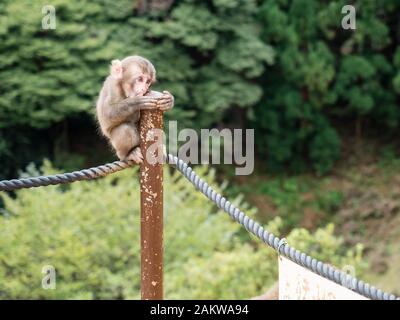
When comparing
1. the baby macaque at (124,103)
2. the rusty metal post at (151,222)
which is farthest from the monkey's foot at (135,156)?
the rusty metal post at (151,222)

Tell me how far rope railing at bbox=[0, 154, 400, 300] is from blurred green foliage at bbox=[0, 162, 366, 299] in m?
4.45

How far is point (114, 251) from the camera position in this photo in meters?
8.09

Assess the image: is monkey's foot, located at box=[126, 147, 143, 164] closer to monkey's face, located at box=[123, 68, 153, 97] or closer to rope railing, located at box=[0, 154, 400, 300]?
rope railing, located at box=[0, 154, 400, 300]

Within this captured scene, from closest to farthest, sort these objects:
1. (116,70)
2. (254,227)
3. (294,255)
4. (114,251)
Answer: (294,255) < (254,227) < (116,70) < (114,251)

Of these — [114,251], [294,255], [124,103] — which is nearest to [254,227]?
[294,255]

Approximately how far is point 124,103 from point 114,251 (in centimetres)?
494

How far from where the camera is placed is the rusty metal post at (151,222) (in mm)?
2855

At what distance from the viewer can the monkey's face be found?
137 inches

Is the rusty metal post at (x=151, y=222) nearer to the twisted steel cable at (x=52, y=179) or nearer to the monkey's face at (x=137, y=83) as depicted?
the twisted steel cable at (x=52, y=179)

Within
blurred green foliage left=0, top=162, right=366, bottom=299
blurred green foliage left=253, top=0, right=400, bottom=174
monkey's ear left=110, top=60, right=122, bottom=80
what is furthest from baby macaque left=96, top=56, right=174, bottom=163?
blurred green foliage left=253, top=0, right=400, bottom=174

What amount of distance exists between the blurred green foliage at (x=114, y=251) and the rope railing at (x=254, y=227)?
4446 mm

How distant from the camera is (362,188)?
1486 cm

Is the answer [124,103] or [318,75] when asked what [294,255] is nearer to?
[124,103]
